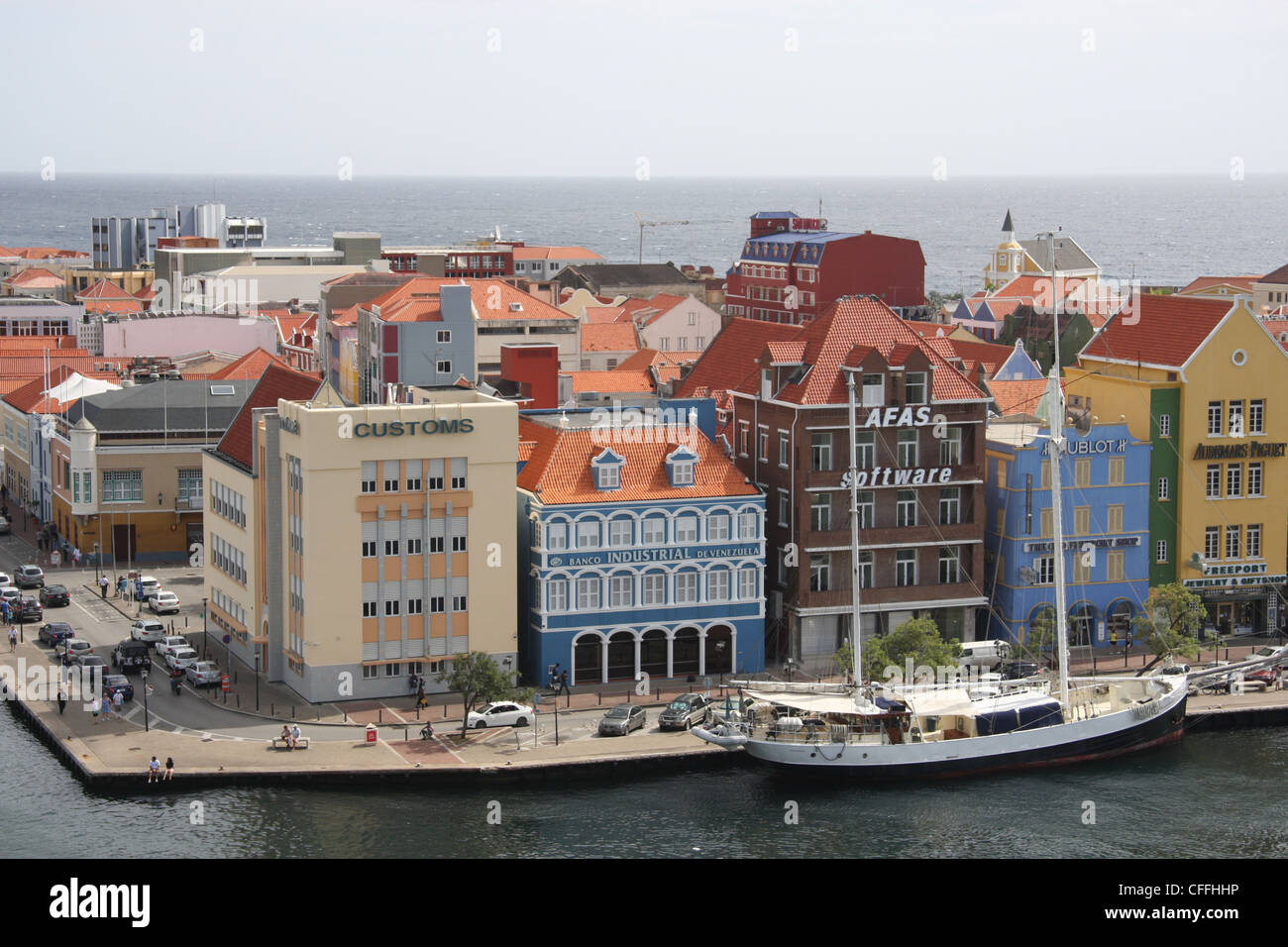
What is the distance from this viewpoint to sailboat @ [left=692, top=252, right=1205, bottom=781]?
82.7 meters

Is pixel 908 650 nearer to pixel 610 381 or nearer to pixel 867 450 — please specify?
pixel 867 450

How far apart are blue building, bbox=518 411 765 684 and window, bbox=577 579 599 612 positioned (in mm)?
45

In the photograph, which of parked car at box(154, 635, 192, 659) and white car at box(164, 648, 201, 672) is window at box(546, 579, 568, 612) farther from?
parked car at box(154, 635, 192, 659)

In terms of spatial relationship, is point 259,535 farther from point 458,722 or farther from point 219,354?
point 219,354

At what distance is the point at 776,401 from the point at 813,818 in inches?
951

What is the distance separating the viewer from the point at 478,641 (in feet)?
294

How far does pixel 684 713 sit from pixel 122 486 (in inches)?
1991

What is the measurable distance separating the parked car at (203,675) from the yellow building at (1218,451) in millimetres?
46553

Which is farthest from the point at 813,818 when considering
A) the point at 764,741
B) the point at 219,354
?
the point at 219,354

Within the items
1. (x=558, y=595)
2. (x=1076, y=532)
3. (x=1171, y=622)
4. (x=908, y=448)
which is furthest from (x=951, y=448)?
(x=558, y=595)

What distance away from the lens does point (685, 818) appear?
77250mm

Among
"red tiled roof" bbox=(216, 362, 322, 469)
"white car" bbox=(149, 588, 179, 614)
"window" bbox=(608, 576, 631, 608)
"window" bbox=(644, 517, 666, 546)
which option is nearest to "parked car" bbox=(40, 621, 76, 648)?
"white car" bbox=(149, 588, 179, 614)

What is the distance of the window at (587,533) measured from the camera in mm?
90562

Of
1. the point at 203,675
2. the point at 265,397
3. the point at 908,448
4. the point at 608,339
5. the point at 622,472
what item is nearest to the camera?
the point at 203,675
